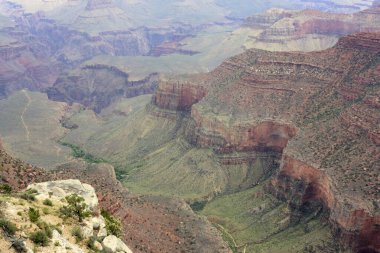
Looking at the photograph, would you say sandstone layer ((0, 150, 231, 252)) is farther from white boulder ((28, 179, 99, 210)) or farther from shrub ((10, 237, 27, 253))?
shrub ((10, 237, 27, 253))

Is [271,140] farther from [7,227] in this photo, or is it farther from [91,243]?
[7,227]

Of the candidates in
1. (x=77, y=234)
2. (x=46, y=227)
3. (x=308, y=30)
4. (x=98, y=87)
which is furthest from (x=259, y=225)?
(x=98, y=87)

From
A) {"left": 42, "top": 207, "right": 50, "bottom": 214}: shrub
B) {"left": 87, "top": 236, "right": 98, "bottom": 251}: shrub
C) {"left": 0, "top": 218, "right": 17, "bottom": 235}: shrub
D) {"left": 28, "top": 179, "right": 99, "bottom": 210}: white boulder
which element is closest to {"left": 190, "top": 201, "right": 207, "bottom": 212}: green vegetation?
{"left": 28, "top": 179, "right": 99, "bottom": 210}: white boulder

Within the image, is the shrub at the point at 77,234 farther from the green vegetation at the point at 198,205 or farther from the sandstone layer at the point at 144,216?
the green vegetation at the point at 198,205

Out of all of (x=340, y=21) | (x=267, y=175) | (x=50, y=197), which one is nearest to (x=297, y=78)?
(x=267, y=175)

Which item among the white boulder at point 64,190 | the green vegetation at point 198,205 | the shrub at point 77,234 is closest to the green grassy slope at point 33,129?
the green vegetation at point 198,205

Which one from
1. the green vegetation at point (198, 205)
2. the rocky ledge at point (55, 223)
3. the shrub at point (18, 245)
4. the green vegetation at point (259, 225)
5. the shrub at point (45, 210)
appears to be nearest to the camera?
the shrub at point (18, 245)
